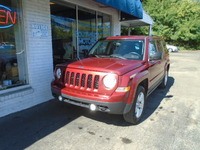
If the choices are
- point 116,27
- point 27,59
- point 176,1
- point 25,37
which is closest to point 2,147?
point 27,59

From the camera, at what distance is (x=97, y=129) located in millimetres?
3988

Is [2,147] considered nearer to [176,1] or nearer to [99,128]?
[99,128]

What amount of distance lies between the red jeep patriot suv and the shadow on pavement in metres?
0.55

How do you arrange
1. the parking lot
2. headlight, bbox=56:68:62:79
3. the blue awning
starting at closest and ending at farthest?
the parking lot, headlight, bbox=56:68:62:79, the blue awning

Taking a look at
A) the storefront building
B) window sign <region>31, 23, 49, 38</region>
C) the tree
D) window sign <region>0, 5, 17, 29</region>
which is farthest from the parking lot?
the tree

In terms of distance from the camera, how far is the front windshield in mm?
4738

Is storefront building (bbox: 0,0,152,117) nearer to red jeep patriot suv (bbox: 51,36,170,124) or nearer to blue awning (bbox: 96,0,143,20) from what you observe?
blue awning (bbox: 96,0,143,20)

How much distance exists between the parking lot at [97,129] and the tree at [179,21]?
27.2 meters

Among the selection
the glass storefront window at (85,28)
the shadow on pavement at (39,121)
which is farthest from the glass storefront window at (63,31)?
the shadow on pavement at (39,121)

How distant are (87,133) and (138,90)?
1303 mm

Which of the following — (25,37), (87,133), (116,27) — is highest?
(116,27)

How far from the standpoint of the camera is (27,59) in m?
5.05

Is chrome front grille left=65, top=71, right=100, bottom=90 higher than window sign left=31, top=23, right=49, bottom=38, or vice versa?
window sign left=31, top=23, right=49, bottom=38

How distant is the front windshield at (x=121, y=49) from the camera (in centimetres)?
474
